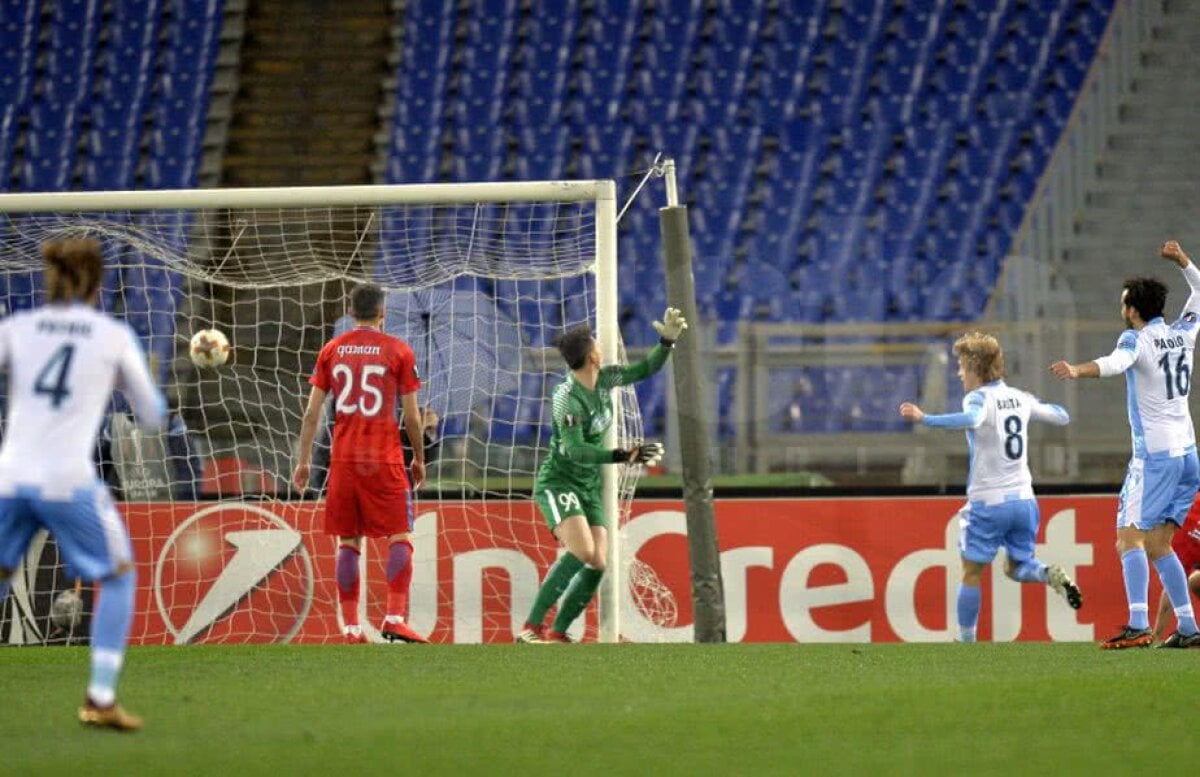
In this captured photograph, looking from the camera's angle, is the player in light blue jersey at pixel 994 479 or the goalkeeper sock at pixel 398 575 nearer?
the goalkeeper sock at pixel 398 575

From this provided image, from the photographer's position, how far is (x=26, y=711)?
5.54 meters

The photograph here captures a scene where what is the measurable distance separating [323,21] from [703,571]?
1099 cm

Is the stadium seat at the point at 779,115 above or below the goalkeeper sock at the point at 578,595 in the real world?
above

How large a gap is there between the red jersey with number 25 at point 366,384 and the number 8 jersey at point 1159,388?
10.7 feet

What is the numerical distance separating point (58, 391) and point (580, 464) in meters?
4.15

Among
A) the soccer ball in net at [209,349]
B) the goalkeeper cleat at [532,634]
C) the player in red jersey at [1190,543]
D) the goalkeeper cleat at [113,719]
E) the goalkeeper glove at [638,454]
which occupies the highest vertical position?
the soccer ball in net at [209,349]

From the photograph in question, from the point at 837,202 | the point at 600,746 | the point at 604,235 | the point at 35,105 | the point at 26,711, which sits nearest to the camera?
the point at 600,746

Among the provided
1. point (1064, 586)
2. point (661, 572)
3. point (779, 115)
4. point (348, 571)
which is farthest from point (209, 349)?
point (779, 115)

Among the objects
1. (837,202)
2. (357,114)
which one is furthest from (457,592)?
(357,114)

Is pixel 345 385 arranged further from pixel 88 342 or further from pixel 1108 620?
pixel 1108 620

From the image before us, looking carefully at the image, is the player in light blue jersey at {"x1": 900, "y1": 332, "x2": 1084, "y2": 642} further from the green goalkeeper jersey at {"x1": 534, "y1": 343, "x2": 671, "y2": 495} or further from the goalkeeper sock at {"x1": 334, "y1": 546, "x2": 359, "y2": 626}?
the goalkeeper sock at {"x1": 334, "y1": 546, "x2": 359, "y2": 626}

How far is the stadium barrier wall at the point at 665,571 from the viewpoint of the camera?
10156 mm

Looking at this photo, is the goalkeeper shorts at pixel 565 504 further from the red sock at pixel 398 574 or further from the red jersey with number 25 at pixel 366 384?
the red jersey with number 25 at pixel 366 384

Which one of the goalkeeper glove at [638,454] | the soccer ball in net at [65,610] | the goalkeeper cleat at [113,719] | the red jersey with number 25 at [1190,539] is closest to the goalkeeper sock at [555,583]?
the goalkeeper glove at [638,454]
